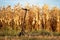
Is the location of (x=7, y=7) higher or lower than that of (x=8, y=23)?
higher

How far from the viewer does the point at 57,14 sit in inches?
1227

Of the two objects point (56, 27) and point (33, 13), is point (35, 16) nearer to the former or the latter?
point (33, 13)

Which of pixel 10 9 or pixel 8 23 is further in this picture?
pixel 10 9

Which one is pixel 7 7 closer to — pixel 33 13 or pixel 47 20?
pixel 33 13

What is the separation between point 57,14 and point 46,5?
11.0 ft

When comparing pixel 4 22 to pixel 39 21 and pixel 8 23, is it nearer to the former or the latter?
pixel 8 23

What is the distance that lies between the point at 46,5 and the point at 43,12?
6.07 ft

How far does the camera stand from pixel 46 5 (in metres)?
33.8

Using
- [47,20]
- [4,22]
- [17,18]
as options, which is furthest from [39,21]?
[4,22]

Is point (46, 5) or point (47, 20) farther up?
point (46, 5)

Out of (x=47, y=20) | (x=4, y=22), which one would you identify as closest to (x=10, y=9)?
(x=4, y=22)

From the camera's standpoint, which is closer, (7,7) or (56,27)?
(56,27)

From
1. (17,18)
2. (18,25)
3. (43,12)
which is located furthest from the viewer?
(43,12)

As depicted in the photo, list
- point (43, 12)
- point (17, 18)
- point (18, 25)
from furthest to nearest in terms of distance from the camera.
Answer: point (43, 12) < point (17, 18) < point (18, 25)
